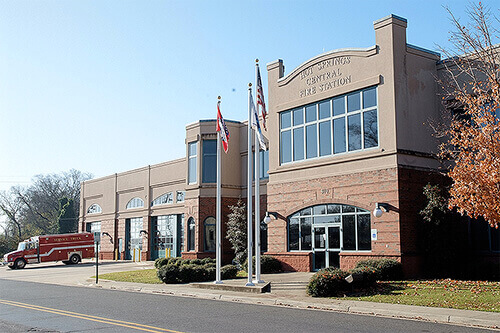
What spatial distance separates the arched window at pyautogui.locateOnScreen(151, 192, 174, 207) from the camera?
139ft

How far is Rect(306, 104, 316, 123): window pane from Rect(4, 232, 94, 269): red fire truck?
28421 mm

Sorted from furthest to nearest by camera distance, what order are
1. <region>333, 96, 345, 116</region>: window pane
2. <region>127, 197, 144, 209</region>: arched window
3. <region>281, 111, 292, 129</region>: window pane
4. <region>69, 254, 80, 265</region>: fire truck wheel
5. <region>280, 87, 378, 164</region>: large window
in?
<region>127, 197, 144, 209</region>: arched window, <region>69, 254, 80, 265</region>: fire truck wheel, <region>281, 111, 292, 129</region>: window pane, <region>333, 96, 345, 116</region>: window pane, <region>280, 87, 378, 164</region>: large window

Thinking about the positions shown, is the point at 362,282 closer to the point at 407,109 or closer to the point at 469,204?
the point at 469,204

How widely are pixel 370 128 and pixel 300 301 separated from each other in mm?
9079

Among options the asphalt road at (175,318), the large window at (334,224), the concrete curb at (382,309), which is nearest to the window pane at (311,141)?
the large window at (334,224)

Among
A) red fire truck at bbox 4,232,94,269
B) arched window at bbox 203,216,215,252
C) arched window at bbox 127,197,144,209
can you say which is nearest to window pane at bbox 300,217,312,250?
arched window at bbox 203,216,215,252

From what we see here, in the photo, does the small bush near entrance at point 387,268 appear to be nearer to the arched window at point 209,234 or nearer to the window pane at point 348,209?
the window pane at point 348,209

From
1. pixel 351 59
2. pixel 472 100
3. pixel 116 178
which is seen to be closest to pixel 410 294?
pixel 472 100

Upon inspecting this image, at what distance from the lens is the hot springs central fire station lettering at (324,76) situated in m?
23.7

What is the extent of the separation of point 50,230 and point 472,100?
261 feet

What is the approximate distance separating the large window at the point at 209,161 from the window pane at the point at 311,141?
1051 cm

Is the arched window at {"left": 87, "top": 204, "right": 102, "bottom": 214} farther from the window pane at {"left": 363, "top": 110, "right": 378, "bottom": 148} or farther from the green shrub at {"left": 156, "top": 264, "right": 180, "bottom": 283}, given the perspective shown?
the window pane at {"left": 363, "top": 110, "right": 378, "bottom": 148}

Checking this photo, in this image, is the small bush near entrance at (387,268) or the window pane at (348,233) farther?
the window pane at (348,233)

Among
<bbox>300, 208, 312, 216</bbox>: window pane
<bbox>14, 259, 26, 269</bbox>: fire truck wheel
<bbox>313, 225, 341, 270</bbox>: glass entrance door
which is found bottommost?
<bbox>14, 259, 26, 269</bbox>: fire truck wheel
